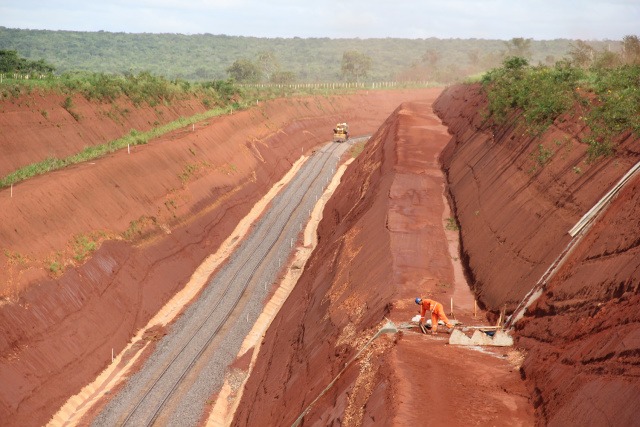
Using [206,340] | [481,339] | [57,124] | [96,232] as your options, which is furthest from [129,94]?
[481,339]

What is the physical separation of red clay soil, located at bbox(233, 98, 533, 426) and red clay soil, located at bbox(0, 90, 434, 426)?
6.98m

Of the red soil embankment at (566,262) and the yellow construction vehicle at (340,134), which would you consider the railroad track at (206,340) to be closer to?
the red soil embankment at (566,262)

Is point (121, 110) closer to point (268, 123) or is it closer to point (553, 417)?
point (268, 123)

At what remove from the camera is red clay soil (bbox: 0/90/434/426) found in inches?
1180

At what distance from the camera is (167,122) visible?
241 feet

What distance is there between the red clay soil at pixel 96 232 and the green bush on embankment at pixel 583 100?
1932 centimetres

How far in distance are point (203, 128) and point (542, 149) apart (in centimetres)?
3951

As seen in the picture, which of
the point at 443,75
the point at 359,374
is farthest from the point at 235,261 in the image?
the point at 443,75

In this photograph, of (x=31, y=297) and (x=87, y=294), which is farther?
(x=87, y=294)

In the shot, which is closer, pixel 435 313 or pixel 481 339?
pixel 481 339

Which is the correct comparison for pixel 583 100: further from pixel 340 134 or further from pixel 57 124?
pixel 340 134

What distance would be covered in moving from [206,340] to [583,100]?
59.8 ft

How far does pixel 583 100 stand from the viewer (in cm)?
3028

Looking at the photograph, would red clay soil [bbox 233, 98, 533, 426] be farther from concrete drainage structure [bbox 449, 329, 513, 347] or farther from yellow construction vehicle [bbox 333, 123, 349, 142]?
yellow construction vehicle [bbox 333, 123, 349, 142]
